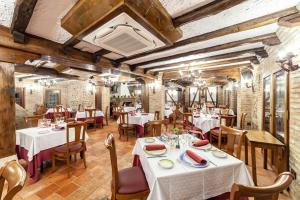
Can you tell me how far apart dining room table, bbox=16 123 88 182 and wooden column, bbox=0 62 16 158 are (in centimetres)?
27

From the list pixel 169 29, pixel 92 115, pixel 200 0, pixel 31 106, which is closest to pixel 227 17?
pixel 200 0

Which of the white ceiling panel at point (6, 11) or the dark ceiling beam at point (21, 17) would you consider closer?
the dark ceiling beam at point (21, 17)

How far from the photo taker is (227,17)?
2092 millimetres

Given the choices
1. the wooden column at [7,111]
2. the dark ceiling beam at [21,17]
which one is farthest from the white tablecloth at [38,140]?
the dark ceiling beam at [21,17]

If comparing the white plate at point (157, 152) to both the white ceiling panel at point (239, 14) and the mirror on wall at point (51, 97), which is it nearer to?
the white ceiling panel at point (239, 14)

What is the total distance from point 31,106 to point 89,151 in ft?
26.0

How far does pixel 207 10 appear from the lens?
177 centimetres

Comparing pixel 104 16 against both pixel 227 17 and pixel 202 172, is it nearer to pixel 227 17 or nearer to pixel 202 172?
pixel 227 17

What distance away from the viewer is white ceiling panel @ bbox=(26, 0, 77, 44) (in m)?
1.72

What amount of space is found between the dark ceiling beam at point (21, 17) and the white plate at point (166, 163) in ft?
7.04

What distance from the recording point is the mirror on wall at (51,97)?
1020 centimetres

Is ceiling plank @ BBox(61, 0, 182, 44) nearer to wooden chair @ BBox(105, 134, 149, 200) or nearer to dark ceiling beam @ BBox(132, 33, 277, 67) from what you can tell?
wooden chair @ BBox(105, 134, 149, 200)

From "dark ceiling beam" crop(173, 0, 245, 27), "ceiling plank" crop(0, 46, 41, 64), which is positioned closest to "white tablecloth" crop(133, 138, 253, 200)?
"dark ceiling beam" crop(173, 0, 245, 27)

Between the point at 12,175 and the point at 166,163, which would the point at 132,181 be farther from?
the point at 12,175
